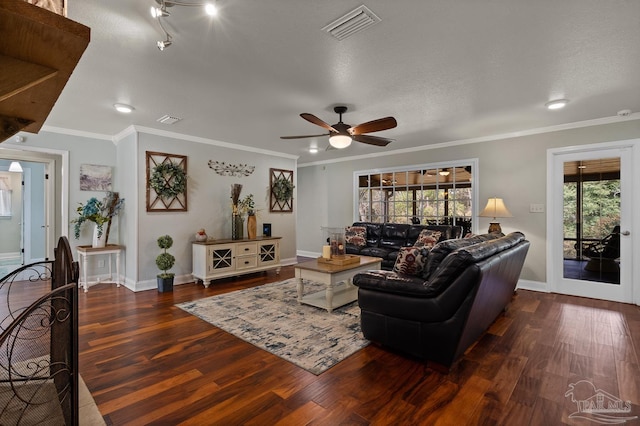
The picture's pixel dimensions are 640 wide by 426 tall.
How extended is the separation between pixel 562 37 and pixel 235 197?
4.86 metres

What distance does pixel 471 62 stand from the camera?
2.75 m

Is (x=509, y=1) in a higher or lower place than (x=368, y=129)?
higher

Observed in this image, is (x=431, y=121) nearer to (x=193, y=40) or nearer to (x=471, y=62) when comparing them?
(x=471, y=62)

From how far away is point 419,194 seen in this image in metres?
6.23

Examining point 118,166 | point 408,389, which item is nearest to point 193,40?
point 408,389

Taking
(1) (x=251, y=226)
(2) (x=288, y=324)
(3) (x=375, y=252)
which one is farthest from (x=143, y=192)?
(3) (x=375, y=252)

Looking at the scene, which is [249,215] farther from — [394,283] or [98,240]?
[394,283]

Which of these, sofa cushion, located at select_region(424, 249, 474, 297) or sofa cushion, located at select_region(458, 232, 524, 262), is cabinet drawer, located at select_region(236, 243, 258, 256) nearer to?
sofa cushion, located at select_region(424, 249, 474, 297)

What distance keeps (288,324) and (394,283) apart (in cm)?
133

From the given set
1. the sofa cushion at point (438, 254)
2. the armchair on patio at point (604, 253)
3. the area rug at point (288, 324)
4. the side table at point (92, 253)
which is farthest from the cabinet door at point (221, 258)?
the armchair on patio at point (604, 253)

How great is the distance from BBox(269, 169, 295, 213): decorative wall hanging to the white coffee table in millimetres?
2784

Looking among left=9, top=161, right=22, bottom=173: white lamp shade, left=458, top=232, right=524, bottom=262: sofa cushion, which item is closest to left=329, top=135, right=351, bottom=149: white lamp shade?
left=458, top=232, right=524, bottom=262: sofa cushion

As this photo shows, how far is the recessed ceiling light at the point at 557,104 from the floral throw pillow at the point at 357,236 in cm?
348

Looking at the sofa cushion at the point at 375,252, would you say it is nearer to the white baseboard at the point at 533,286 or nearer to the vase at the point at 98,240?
the white baseboard at the point at 533,286
